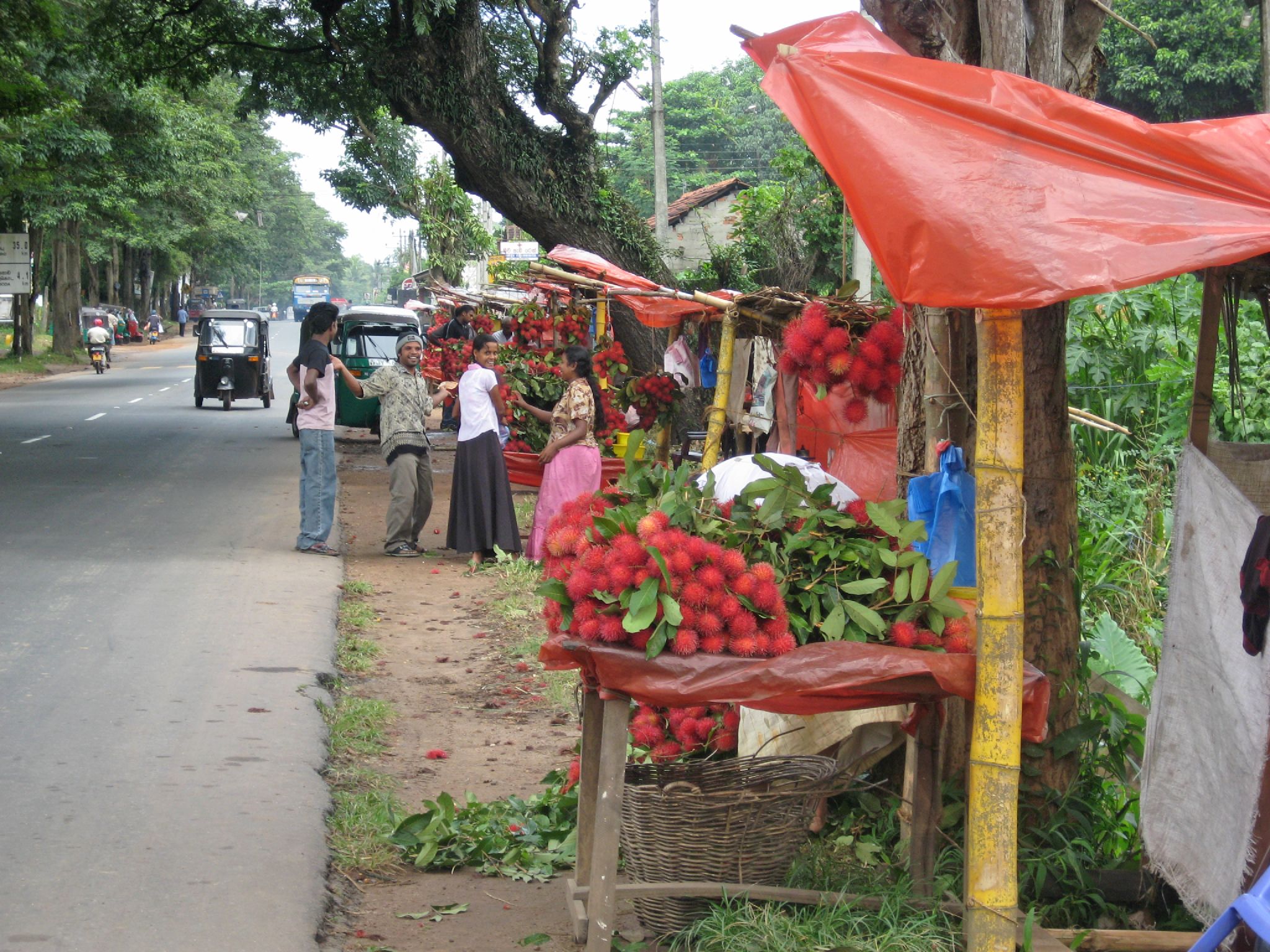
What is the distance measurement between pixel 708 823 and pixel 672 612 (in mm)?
885

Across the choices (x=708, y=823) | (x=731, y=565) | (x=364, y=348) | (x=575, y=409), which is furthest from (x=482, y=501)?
(x=364, y=348)

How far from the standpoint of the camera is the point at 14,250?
100 feet

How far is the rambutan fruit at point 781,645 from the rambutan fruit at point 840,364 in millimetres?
1706

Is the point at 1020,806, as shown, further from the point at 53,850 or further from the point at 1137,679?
the point at 53,850

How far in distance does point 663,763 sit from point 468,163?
479 inches

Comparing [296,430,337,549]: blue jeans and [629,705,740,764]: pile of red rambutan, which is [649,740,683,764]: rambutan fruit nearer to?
[629,705,740,764]: pile of red rambutan

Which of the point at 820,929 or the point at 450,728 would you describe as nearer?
the point at 820,929

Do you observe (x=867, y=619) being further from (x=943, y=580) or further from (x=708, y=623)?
(x=708, y=623)

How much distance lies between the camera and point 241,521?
11.7 m

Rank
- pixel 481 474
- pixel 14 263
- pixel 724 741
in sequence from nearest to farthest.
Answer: pixel 724 741, pixel 481 474, pixel 14 263

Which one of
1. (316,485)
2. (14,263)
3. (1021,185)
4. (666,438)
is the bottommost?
(316,485)

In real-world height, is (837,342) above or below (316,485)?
above

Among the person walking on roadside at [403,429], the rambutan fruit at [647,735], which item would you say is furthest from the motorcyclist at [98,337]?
the rambutan fruit at [647,735]

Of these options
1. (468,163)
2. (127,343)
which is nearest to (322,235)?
(127,343)
